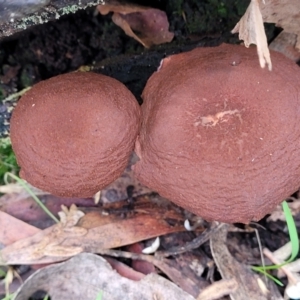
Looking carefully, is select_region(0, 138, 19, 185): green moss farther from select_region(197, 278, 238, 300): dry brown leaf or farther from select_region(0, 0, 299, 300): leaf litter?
select_region(197, 278, 238, 300): dry brown leaf

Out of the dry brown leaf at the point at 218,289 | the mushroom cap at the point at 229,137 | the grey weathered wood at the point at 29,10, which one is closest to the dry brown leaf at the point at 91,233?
the dry brown leaf at the point at 218,289

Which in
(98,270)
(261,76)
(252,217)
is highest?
(261,76)

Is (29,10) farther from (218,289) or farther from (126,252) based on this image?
(218,289)

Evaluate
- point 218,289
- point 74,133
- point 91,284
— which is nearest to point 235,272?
point 218,289

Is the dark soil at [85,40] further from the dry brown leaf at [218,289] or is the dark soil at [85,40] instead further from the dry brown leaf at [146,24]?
the dry brown leaf at [218,289]

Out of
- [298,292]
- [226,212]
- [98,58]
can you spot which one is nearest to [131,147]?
[226,212]

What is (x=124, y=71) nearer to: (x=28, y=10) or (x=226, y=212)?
(x=28, y=10)
